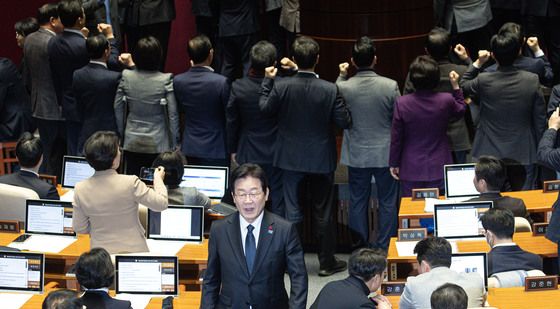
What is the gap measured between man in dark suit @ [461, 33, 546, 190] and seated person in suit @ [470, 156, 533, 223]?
1.11 metres

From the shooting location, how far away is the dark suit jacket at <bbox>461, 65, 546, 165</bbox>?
8.64 metres

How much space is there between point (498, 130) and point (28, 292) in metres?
3.81

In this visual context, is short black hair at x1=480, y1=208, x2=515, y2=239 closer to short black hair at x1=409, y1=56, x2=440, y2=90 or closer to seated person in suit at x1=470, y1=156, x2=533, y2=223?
seated person in suit at x1=470, y1=156, x2=533, y2=223

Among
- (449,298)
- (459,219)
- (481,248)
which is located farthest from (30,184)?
(449,298)

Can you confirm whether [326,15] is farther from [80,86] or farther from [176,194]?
[176,194]

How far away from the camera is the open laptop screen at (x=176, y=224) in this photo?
308 inches

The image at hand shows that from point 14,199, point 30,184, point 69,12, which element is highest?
point 69,12

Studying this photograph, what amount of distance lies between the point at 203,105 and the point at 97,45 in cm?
99

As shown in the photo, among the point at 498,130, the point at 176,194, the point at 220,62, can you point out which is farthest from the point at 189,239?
the point at 220,62

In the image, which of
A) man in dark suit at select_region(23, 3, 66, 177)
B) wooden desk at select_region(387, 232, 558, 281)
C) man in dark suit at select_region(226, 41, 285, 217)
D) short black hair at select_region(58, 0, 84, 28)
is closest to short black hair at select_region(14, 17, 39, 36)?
man in dark suit at select_region(23, 3, 66, 177)

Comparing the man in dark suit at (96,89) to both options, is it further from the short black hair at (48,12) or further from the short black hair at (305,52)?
the short black hair at (305,52)

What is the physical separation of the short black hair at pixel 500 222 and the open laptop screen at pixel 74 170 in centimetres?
344

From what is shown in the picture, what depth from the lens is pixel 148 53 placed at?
905 centimetres

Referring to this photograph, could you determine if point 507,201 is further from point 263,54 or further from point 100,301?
point 100,301
